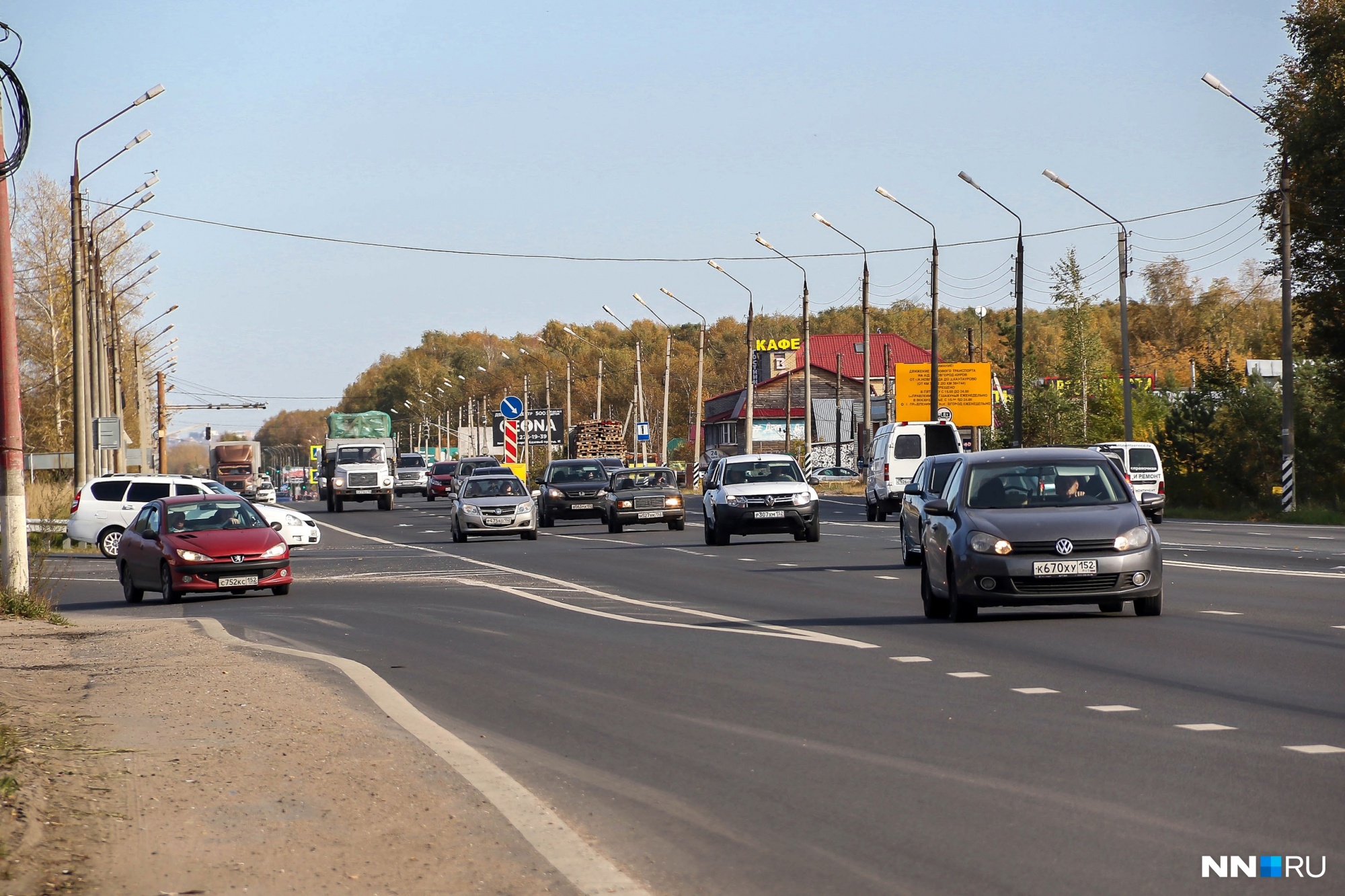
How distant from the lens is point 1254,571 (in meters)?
22.7

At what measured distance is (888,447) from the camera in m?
46.0

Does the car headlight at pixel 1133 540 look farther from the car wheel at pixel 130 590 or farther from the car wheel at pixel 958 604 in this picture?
the car wheel at pixel 130 590

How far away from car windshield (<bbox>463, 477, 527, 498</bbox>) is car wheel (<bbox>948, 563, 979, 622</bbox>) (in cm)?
2438

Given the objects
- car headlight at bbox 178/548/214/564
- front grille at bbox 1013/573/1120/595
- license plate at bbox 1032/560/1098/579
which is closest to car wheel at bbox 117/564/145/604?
car headlight at bbox 178/548/214/564

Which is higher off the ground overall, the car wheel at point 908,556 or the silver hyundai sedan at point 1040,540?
the silver hyundai sedan at point 1040,540

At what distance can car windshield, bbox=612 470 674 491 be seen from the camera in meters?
43.2

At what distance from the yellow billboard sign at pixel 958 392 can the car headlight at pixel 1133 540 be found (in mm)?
72703

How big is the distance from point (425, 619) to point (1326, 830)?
1269cm

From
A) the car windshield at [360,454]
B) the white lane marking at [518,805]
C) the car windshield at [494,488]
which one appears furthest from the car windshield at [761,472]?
the car windshield at [360,454]

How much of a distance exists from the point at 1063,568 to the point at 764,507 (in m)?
18.1

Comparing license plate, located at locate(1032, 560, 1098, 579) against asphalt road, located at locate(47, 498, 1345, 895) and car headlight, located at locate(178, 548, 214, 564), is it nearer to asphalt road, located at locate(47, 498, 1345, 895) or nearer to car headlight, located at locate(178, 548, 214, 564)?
asphalt road, located at locate(47, 498, 1345, 895)

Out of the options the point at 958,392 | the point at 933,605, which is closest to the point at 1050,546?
the point at 933,605

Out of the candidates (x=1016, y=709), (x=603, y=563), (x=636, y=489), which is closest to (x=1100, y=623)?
(x=1016, y=709)

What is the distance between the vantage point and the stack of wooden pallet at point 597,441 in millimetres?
96875
